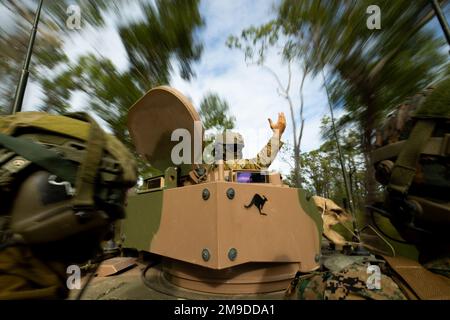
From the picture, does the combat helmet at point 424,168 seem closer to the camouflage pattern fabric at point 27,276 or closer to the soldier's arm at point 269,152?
the camouflage pattern fabric at point 27,276

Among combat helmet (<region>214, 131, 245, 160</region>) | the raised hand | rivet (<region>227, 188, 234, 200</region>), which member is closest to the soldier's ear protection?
rivet (<region>227, 188, 234, 200</region>)

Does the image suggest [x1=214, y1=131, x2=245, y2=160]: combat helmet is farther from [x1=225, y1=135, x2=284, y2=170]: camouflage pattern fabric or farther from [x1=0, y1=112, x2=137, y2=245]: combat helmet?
[x1=0, y1=112, x2=137, y2=245]: combat helmet

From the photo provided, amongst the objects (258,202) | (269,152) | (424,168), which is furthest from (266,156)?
(424,168)

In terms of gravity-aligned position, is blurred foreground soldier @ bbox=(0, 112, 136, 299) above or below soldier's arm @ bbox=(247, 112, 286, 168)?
below

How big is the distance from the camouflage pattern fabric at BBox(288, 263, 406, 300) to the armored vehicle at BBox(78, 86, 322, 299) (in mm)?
1071

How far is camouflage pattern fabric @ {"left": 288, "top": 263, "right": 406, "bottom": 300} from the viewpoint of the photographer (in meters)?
0.98

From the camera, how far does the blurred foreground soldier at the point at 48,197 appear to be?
1059 millimetres

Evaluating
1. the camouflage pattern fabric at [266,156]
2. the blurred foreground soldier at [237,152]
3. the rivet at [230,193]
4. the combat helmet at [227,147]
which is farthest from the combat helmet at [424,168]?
the combat helmet at [227,147]

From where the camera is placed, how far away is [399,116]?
1132mm

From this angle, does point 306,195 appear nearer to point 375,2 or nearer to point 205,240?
point 205,240

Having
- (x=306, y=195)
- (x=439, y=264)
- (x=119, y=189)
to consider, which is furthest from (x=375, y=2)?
(x=119, y=189)

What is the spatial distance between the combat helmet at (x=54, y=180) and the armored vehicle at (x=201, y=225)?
118cm

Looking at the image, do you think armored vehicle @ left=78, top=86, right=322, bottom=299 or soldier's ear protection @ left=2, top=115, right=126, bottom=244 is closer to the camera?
soldier's ear protection @ left=2, top=115, right=126, bottom=244
